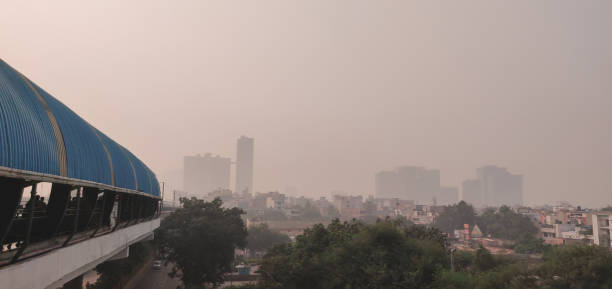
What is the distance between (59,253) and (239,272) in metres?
43.6

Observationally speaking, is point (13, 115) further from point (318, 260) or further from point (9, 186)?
point (318, 260)

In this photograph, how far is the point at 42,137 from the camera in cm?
912

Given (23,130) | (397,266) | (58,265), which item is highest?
(23,130)

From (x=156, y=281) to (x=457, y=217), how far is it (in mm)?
99507

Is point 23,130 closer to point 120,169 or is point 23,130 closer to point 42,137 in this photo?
point 42,137

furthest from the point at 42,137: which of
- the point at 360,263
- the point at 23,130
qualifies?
the point at 360,263

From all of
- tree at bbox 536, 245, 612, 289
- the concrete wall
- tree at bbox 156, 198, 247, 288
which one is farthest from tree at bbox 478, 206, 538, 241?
A: the concrete wall

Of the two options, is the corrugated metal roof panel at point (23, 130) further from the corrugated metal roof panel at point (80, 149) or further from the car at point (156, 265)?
the car at point (156, 265)

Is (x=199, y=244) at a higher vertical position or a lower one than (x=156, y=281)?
higher

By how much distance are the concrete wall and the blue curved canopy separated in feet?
6.40

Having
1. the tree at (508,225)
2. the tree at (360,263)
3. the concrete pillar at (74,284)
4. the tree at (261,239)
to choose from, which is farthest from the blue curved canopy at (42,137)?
the tree at (508,225)

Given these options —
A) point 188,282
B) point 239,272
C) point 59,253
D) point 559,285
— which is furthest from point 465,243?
point 59,253

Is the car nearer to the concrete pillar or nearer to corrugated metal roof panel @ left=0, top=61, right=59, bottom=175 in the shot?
the concrete pillar

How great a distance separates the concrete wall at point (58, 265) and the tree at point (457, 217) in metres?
A: 117
